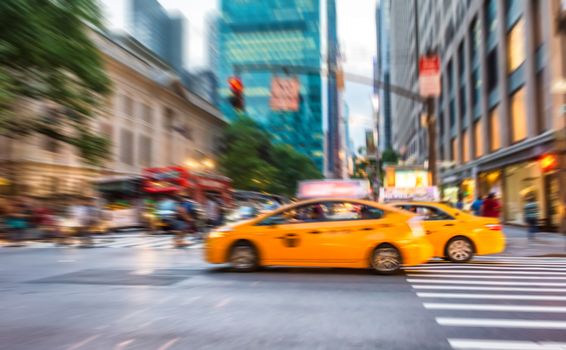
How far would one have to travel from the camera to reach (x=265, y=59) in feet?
446

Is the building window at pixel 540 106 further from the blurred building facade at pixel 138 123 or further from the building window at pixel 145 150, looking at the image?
the building window at pixel 145 150

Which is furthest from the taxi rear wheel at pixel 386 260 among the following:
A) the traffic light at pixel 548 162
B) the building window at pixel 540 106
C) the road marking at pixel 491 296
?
the building window at pixel 540 106

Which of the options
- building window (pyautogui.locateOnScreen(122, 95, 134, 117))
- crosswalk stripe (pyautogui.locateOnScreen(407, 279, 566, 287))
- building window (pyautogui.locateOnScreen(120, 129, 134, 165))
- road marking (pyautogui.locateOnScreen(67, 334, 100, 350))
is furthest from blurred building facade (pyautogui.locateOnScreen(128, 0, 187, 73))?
road marking (pyautogui.locateOnScreen(67, 334, 100, 350))

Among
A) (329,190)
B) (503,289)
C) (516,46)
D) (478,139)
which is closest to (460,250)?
(503,289)

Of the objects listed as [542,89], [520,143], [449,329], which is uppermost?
[542,89]

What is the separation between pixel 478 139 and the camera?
35.9 m

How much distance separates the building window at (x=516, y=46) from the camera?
25.6m

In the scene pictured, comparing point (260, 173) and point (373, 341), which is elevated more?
point (260, 173)

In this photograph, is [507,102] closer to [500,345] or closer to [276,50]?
[500,345]

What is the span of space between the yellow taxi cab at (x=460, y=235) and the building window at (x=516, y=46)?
53.1 feet

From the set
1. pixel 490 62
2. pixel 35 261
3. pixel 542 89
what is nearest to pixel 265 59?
pixel 490 62

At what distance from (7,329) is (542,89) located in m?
23.5

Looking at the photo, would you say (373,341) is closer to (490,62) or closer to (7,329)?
(7,329)

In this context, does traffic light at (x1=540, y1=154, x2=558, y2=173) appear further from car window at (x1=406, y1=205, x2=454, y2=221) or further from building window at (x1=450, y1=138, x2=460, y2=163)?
building window at (x1=450, y1=138, x2=460, y2=163)
